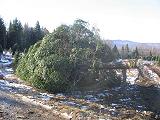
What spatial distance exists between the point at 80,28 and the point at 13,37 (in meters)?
52.0

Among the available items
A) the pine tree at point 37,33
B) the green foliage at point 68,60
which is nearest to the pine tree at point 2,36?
the pine tree at point 37,33

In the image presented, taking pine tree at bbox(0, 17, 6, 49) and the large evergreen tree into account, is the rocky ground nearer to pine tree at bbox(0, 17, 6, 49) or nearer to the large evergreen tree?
pine tree at bbox(0, 17, 6, 49)

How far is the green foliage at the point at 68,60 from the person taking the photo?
115 ft

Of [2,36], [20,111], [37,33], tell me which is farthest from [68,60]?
[37,33]

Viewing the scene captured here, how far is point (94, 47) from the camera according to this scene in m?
38.9

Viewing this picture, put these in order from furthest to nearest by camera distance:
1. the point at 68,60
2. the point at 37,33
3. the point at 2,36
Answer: the point at 37,33, the point at 2,36, the point at 68,60

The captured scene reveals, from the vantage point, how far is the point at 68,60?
3588cm

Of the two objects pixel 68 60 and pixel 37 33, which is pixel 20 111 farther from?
pixel 37 33

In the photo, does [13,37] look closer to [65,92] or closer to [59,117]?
[65,92]

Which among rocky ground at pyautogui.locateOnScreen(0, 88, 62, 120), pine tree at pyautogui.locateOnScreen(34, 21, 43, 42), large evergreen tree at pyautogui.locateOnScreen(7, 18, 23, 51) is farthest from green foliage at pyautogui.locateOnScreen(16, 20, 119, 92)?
pine tree at pyautogui.locateOnScreen(34, 21, 43, 42)

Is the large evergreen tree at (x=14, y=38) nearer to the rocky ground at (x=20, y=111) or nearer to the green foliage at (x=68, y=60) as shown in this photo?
the green foliage at (x=68, y=60)

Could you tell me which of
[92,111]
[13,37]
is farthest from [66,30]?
[13,37]

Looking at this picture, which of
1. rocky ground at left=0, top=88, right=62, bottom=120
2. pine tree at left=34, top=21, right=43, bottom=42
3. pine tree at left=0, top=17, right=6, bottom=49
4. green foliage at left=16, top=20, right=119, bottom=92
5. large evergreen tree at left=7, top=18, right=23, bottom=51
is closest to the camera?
rocky ground at left=0, top=88, right=62, bottom=120

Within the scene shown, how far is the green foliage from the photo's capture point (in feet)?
115
